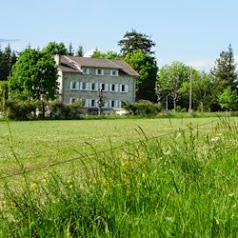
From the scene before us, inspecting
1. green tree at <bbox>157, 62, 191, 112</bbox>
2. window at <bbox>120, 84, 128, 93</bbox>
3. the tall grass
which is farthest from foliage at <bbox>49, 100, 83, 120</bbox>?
green tree at <bbox>157, 62, 191, 112</bbox>

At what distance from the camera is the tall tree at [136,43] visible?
117 metres

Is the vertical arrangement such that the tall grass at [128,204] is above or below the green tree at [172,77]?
below

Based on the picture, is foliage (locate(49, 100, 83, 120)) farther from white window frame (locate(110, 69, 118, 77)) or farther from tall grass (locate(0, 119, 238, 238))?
tall grass (locate(0, 119, 238, 238))

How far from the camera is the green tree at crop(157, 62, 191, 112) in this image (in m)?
125

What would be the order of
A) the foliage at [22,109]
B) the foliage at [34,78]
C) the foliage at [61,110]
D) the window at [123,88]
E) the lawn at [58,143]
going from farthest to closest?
the window at [123,88] < the foliage at [34,78] < the foliage at [61,110] < the foliage at [22,109] < the lawn at [58,143]

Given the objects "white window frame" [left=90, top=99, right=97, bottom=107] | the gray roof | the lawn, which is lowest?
the lawn

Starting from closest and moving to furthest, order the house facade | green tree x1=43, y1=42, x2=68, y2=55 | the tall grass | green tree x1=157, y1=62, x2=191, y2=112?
the tall grass < the house facade < green tree x1=43, y1=42, x2=68, y2=55 < green tree x1=157, y1=62, x2=191, y2=112

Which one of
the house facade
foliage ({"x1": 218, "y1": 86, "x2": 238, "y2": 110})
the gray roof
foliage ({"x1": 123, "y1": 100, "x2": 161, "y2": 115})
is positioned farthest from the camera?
foliage ({"x1": 218, "y1": 86, "x2": 238, "y2": 110})

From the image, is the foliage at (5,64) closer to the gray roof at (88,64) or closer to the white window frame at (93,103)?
the gray roof at (88,64)

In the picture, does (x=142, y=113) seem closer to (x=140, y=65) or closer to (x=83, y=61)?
(x=83, y=61)

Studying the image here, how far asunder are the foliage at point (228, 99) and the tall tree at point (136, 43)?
20552 mm

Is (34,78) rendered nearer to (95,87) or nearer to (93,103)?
(93,103)

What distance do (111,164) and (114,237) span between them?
164 centimetres

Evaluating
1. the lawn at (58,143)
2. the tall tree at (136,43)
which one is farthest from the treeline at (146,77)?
the lawn at (58,143)
